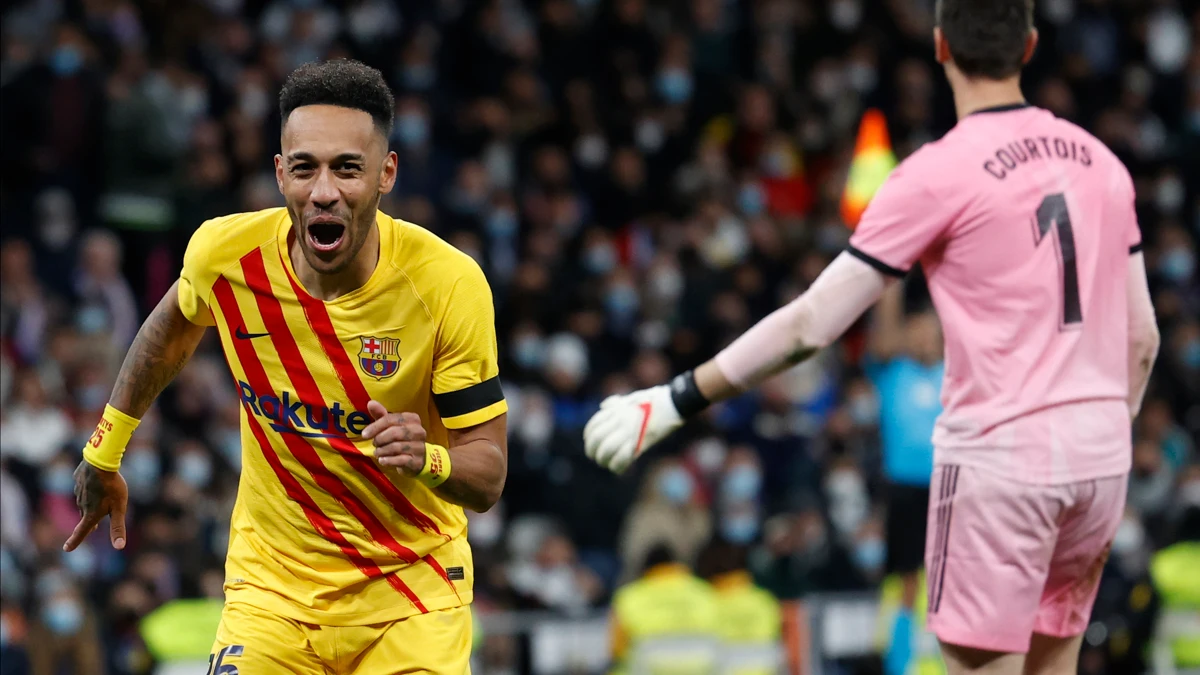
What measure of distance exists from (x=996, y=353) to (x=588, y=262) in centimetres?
1002

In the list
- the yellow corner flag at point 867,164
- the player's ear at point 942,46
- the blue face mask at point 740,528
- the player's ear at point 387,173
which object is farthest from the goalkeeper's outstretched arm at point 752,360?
the yellow corner flag at point 867,164

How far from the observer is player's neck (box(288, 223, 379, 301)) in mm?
4855

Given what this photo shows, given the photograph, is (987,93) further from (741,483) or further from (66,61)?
(66,61)

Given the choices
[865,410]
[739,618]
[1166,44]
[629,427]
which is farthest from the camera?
[1166,44]

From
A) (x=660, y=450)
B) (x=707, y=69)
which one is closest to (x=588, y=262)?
(x=660, y=450)

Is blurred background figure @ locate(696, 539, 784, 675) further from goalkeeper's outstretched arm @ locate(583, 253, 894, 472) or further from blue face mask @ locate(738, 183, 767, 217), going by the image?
goalkeeper's outstretched arm @ locate(583, 253, 894, 472)

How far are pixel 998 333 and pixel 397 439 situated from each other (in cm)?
165

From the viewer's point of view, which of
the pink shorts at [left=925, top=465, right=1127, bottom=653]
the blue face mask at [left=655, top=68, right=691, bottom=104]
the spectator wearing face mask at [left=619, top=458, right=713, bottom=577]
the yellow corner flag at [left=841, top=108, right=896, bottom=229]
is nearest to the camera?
the pink shorts at [left=925, top=465, right=1127, bottom=653]

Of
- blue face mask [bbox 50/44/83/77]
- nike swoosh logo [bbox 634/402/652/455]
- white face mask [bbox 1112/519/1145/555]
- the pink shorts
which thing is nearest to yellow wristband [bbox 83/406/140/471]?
nike swoosh logo [bbox 634/402/652/455]

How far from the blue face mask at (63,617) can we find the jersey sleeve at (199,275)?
5.68 meters

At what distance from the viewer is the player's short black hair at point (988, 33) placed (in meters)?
4.68

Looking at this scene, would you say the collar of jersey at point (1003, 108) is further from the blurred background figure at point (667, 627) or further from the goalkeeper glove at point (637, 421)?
the blurred background figure at point (667, 627)

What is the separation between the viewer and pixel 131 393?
5.12 m

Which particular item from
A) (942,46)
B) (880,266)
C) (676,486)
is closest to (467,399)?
(880,266)
